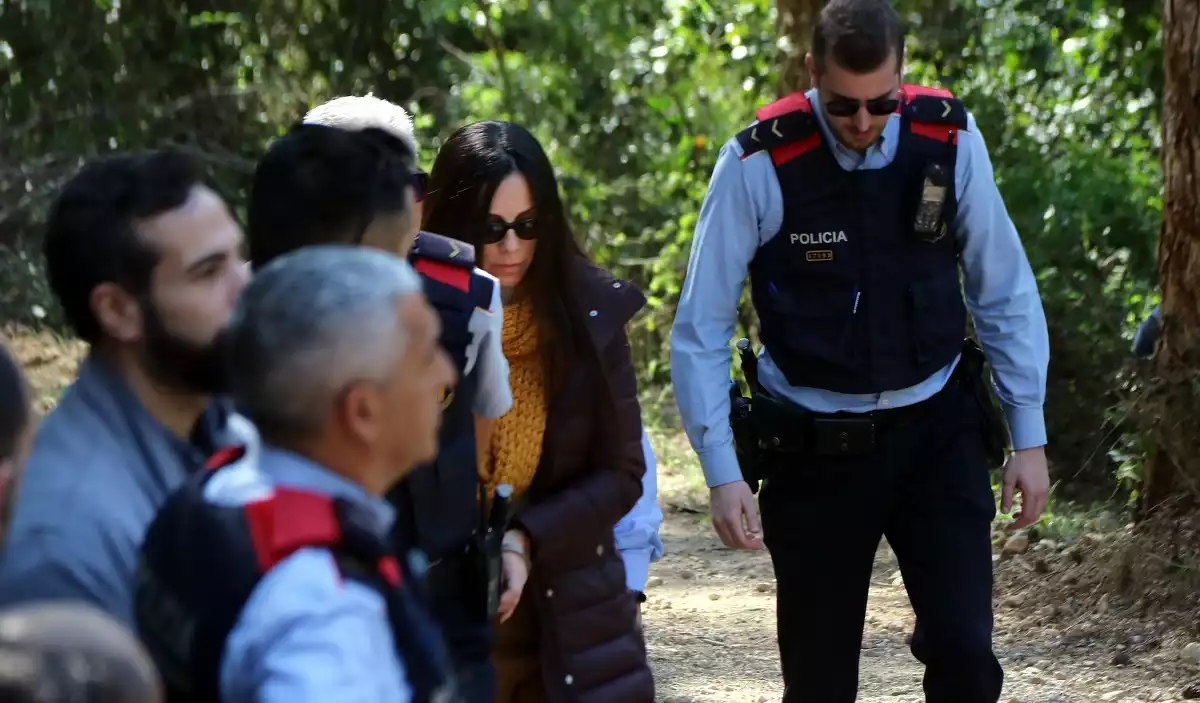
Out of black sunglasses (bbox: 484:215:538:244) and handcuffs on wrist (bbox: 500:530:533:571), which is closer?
handcuffs on wrist (bbox: 500:530:533:571)

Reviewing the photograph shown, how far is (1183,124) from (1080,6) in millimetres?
3345

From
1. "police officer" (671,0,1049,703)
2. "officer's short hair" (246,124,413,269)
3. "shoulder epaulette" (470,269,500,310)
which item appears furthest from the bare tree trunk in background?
"officer's short hair" (246,124,413,269)

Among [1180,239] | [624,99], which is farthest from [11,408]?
[624,99]

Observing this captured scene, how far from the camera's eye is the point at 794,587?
3.88 m

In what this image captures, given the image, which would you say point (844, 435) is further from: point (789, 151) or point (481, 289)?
point (481, 289)

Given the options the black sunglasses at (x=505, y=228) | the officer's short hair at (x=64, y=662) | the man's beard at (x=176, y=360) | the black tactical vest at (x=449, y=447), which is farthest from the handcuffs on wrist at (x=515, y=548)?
the officer's short hair at (x=64, y=662)

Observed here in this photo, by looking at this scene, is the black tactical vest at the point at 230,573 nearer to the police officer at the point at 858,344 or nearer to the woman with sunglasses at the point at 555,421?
the woman with sunglasses at the point at 555,421

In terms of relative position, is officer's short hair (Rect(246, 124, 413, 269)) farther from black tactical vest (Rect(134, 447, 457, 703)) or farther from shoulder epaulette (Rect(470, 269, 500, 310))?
black tactical vest (Rect(134, 447, 457, 703))

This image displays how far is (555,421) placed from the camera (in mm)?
3342

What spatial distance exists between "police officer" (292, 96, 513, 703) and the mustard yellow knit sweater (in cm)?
43

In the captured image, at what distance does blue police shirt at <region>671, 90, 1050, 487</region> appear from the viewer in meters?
3.86

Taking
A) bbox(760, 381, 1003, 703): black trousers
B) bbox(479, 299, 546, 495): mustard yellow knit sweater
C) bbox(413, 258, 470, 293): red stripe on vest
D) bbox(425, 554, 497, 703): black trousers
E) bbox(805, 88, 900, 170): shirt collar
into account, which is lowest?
bbox(760, 381, 1003, 703): black trousers

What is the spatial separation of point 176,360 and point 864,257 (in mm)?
1914

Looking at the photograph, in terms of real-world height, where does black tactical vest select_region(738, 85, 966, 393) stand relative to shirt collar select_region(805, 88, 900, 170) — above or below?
below
